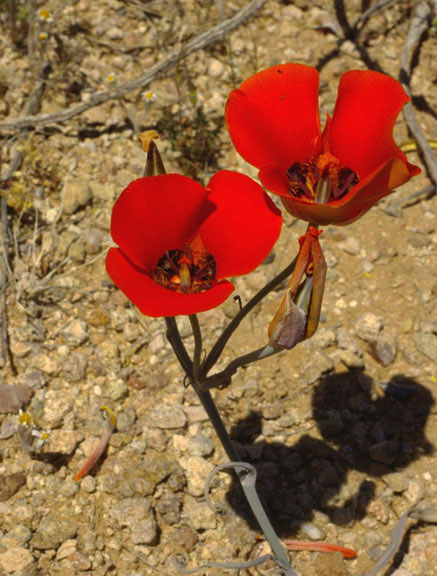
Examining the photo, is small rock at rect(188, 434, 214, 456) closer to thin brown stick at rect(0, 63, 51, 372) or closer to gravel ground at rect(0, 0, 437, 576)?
gravel ground at rect(0, 0, 437, 576)

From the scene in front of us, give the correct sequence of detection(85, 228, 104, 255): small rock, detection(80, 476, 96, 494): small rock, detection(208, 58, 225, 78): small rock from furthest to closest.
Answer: detection(208, 58, 225, 78): small rock → detection(85, 228, 104, 255): small rock → detection(80, 476, 96, 494): small rock

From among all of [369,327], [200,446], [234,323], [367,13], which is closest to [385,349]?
[369,327]

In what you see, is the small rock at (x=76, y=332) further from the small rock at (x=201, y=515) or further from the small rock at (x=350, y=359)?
the small rock at (x=350, y=359)

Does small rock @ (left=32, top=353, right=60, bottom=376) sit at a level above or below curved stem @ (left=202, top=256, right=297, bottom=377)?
above

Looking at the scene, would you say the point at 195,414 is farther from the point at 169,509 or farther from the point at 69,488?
the point at 69,488

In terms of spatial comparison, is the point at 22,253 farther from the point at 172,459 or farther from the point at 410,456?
the point at 410,456

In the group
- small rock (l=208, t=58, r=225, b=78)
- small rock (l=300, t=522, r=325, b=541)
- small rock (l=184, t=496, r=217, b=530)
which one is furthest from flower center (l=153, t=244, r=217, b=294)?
small rock (l=208, t=58, r=225, b=78)
